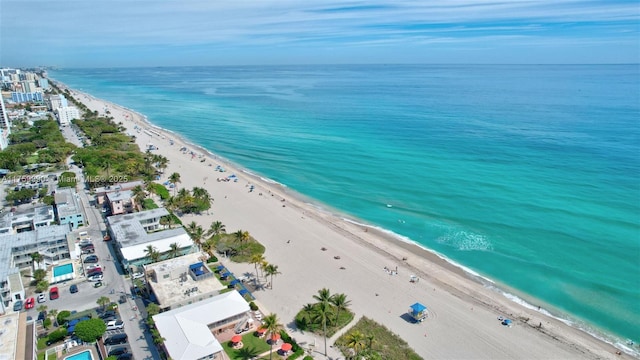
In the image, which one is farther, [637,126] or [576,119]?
[576,119]

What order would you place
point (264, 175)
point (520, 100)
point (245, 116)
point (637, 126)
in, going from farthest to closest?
point (520, 100) → point (245, 116) → point (637, 126) → point (264, 175)

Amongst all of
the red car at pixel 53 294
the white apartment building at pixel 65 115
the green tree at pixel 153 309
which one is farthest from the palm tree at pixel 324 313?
the white apartment building at pixel 65 115

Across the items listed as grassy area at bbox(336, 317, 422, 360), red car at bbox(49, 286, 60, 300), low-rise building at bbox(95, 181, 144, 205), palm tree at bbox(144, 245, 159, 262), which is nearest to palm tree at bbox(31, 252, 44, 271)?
red car at bbox(49, 286, 60, 300)

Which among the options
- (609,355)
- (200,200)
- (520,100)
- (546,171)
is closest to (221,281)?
(200,200)

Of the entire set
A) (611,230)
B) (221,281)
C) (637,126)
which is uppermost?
(637,126)

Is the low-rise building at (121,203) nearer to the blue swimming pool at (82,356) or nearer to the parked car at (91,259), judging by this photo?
the parked car at (91,259)

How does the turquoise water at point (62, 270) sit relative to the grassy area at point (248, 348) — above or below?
below

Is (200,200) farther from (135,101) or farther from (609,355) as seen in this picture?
(135,101)
